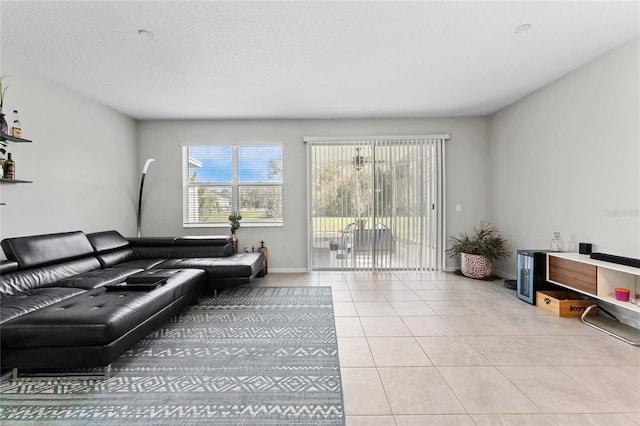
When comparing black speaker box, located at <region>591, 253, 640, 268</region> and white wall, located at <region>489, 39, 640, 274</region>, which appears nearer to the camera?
black speaker box, located at <region>591, 253, 640, 268</region>

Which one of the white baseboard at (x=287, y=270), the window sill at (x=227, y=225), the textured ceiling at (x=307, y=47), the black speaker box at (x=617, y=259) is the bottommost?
the white baseboard at (x=287, y=270)

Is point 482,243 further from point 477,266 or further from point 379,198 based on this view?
point 379,198

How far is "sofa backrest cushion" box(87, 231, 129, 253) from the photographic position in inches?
147

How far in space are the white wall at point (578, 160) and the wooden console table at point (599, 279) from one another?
27 cm

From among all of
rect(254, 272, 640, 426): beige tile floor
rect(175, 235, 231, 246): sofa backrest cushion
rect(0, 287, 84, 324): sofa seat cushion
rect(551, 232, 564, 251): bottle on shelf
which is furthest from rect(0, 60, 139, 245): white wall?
rect(551, 232, 564, 251): bottle on shelf

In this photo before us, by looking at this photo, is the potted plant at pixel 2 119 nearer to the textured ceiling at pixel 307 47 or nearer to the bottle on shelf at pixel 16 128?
the bottle on shelf at pixel 16 128

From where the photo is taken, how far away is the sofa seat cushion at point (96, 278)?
2.83m

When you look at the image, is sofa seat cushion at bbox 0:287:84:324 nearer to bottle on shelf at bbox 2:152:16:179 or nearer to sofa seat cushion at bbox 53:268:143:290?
sofa seat cushion at bbox 53:268:143:290

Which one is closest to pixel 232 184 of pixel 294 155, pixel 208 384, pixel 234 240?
pixel 234 240

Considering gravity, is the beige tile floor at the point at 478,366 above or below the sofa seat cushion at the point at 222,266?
below

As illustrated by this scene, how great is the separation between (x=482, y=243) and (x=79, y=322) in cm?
499

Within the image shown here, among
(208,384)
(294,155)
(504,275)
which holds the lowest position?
(208,384)

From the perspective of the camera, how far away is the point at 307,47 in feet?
9.23

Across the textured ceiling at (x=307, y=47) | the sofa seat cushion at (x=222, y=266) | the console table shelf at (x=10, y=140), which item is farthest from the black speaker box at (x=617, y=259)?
the console table shelf at (x=10, y=140)
